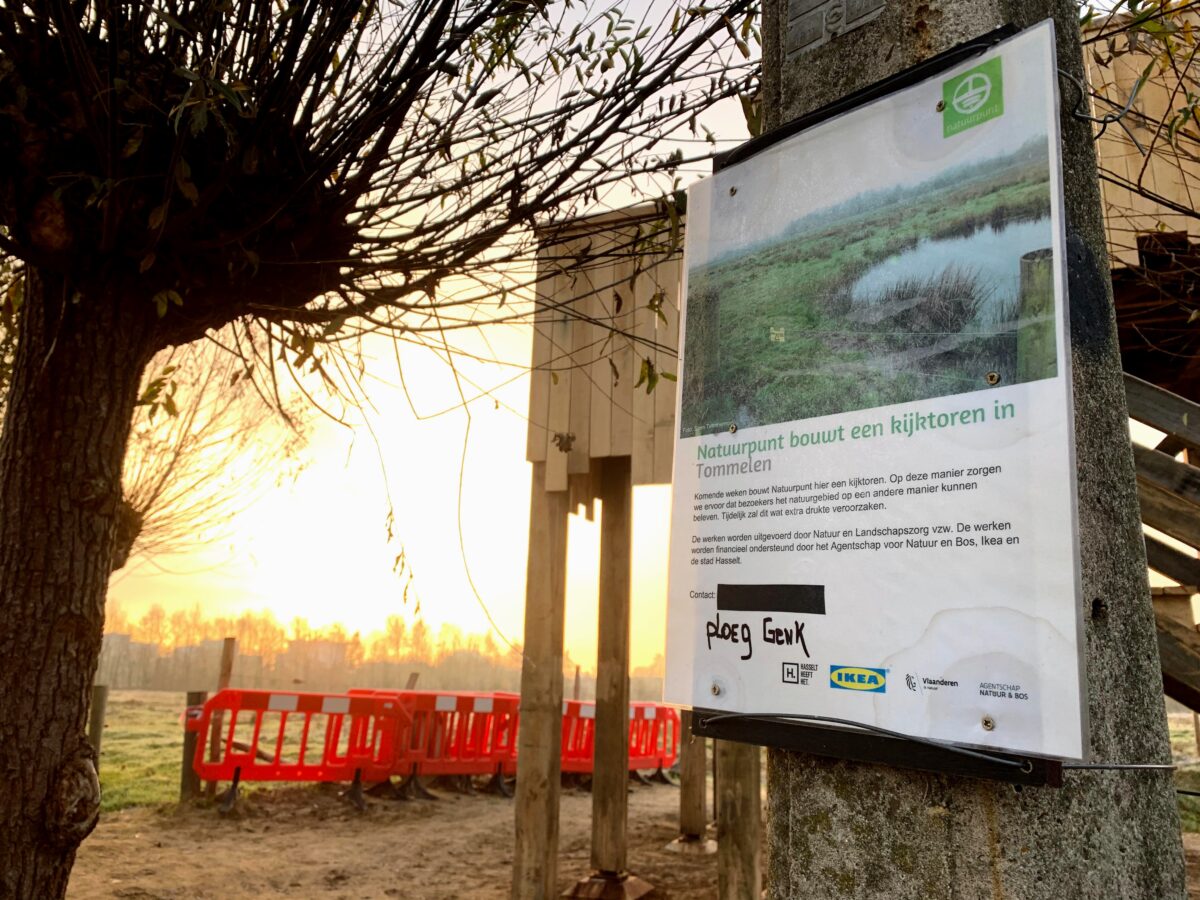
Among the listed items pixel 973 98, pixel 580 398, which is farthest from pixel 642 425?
pixel 973 98

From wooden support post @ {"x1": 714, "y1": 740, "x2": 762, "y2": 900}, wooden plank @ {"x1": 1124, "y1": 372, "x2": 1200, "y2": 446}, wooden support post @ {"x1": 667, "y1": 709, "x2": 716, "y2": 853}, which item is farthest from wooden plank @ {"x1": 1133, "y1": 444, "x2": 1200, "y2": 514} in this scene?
wooden support post @ {"x1": 667, "y1": 709, "x2": 716, "y2": 853}

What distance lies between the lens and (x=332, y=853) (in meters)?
8.63

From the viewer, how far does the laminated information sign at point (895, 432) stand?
1.53 m

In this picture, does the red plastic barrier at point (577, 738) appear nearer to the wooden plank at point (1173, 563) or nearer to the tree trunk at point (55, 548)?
the wooden plank at point (1173, 563)

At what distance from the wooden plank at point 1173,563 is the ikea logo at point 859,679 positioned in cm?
393

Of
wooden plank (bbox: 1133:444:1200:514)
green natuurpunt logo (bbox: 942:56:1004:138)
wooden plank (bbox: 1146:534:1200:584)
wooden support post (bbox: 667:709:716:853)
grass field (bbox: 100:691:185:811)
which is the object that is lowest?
grass field (bbox: 100:691:185:811)

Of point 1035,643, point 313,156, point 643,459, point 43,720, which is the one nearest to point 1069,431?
point 1035,643

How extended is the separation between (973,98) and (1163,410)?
3111 millimetres

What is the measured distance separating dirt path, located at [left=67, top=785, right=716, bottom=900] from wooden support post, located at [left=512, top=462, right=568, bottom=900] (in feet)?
2.10

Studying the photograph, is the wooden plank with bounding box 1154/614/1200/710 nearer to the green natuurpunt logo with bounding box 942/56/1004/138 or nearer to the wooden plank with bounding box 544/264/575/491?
the green natuurpunt logo with bounding box 942/56/1004/138

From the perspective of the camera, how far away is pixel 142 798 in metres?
10.6

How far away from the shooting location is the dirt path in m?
7.39

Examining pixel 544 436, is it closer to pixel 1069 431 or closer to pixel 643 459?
pixel 643 459

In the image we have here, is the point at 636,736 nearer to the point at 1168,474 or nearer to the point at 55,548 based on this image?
the point at 1168,474
